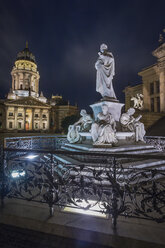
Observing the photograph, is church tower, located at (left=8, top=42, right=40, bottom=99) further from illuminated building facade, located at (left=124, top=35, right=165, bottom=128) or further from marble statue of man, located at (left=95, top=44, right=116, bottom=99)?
marble statue of man, located at (left=95, top=44, right=116, bottom=99)

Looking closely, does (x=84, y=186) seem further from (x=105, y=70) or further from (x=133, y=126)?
(x=105, y=70)

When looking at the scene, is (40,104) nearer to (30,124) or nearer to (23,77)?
(30,124)

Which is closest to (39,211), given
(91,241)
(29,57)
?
(91,241)

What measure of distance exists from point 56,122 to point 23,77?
30.6 metres

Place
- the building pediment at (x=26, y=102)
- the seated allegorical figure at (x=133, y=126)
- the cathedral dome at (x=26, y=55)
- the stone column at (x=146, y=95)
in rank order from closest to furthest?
the seated allegorical figure at (x=133, y=126), the stone column at (x=146, y=95), the building pediment at (x=26, y=102), the cathedral dome at (x=26, y=55)

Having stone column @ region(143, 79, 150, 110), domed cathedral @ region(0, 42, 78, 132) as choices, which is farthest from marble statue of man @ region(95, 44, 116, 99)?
domed cathedral @ region(0, 42, 78, 132)

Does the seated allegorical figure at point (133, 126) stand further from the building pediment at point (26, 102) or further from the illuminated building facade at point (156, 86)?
the building pediment at point (26, 102)

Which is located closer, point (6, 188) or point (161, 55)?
point (6, 188)

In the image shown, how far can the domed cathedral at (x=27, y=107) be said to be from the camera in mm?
68531

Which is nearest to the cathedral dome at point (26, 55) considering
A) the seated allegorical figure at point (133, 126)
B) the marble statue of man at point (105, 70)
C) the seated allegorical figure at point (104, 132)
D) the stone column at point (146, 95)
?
the stone column at point (146, 95)

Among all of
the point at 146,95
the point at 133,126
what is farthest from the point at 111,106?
the point at 146,95

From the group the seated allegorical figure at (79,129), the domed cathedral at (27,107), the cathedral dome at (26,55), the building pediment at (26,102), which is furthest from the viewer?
the cathedral dome at (26,55)

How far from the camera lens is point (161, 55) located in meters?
25.6

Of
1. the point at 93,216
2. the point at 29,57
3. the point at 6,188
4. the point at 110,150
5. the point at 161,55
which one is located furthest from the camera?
the point at 29,57
